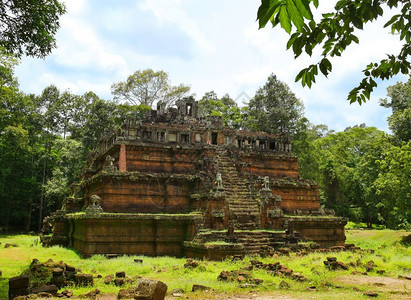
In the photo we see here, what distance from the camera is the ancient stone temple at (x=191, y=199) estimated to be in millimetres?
19125

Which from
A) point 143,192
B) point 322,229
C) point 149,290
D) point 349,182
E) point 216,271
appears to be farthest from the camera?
point 349,182

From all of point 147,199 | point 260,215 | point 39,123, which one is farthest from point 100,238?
point 39,123

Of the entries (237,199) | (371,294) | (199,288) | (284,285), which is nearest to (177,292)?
(199,288)

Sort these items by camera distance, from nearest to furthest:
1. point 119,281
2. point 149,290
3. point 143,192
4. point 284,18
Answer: point 284,18 → point 149,290 → point 119,281 → point 143,192

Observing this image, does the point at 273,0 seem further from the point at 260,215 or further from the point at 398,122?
the point at 398,122

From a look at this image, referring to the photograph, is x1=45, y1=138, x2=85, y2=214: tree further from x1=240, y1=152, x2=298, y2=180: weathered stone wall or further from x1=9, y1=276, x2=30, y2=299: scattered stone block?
x1=9, y1=276, x2=30, y2=299: scattered stone block

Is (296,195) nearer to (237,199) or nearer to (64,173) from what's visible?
(237,199)

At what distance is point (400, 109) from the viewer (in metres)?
38.3

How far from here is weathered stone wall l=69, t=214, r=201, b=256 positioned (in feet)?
61.7

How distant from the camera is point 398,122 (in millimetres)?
33781

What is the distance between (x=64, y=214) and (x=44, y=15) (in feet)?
46.5

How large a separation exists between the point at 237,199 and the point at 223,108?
98.8 feet

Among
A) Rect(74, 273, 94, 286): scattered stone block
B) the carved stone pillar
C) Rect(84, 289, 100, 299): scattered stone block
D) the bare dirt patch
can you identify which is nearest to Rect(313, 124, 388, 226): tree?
the carved stone pillar

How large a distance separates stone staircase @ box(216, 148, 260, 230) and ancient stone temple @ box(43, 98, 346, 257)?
0.06 meters
